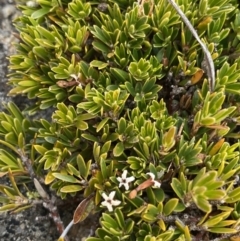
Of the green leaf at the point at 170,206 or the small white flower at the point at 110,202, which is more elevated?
the small white flower at the point at 110,202

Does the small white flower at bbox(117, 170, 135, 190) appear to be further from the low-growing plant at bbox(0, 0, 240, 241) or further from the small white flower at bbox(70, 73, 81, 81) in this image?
the small white flower at bbox(70, 73, 81, 81)

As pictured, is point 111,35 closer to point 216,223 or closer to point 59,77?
point 59,77

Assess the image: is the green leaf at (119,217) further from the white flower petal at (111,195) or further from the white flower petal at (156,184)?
the white flower petal at (156,184)

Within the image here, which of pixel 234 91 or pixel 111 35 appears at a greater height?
pixel 111 35

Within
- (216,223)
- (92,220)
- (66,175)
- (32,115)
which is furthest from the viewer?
(32,115)

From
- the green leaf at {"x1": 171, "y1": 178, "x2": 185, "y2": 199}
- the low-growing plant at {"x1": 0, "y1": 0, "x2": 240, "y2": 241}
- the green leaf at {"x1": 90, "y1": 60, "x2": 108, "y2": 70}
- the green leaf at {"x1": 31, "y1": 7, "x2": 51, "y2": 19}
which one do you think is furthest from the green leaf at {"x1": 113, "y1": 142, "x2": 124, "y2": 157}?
the green leaf at {"x1": 31, "y1": 7, "x2": 51, "y2": 19}

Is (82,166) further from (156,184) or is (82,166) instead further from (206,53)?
(206,53)

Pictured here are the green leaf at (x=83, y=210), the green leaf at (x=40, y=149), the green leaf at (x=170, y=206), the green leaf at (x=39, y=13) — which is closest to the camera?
the green leaf at (x=170, y=206)

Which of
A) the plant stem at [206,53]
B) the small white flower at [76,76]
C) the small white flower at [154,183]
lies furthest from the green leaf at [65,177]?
the plant stem at [206,53]

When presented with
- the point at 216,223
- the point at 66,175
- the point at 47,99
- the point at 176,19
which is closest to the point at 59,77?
the point at 47,99
